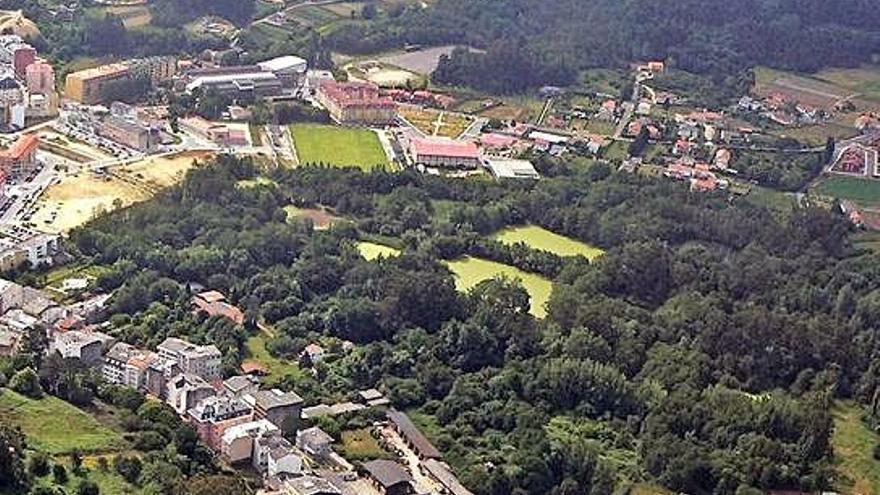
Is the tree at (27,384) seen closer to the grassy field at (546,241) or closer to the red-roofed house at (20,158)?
the red-roofed house at (20,158)

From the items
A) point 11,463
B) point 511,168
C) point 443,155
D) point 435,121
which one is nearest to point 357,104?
point 435,121

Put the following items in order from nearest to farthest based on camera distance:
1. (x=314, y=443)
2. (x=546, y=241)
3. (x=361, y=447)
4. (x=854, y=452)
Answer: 1. (x=314, y=443)
2. (x=361, y=447)
3. (x=854, y=452)
4. (x=546, y=241)

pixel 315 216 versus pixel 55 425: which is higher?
pixel 55 425

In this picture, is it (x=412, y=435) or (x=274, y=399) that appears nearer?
(x=274, y=399)

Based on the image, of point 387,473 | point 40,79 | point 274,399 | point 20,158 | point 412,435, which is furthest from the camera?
point 40,79

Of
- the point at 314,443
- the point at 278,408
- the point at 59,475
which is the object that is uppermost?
the point at 59,475

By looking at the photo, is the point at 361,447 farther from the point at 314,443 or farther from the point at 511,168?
the point at 511,168
